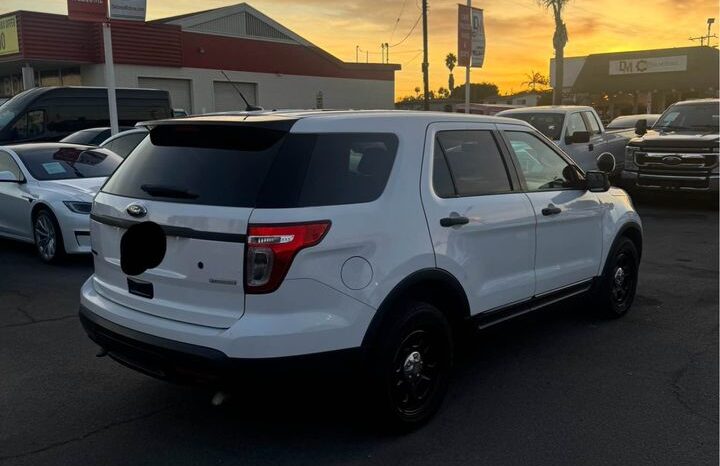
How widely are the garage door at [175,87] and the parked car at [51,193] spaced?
22.5 metres

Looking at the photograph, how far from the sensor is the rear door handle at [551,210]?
15.4 ft

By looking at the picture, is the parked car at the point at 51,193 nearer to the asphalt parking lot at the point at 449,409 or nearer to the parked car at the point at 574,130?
the asphalt parking lot at the point at 449,409

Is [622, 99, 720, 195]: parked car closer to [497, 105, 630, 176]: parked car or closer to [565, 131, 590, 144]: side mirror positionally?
[497, 105, 630, 176]: parked car

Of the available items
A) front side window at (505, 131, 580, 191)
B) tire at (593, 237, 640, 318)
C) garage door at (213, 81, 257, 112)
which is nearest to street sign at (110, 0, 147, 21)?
front side window at (505, 131, 580, 191)

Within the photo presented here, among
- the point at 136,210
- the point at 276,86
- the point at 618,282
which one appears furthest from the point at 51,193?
the point at 276,86

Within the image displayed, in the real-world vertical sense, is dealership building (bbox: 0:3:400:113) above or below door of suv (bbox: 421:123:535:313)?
above

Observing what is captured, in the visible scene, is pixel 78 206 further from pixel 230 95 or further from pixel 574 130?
pixel 230 95

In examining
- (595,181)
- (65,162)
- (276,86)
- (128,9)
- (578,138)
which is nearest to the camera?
(595,181)

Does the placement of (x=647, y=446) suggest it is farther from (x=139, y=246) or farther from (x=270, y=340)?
(x=139, y=246)

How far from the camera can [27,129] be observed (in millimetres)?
17875

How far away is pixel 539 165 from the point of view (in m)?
5.03

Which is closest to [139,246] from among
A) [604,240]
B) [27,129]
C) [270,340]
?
[270,340]

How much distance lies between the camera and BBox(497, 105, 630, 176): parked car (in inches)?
513

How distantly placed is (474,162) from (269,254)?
1.73 m
